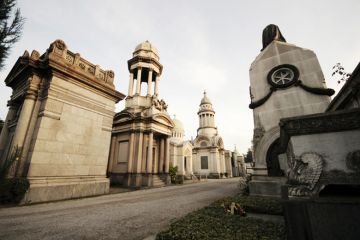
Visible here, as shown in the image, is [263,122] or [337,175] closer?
[337,175]

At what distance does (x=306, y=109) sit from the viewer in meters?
7.13

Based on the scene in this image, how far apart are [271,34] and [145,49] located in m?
15.7

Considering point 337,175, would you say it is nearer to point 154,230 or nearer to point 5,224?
point 154,230

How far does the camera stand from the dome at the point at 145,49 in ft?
→ 69.2

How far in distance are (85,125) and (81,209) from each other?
5.42 meters

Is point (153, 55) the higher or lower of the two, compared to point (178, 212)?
higher

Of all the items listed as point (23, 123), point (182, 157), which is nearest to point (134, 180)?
point (23, 123)

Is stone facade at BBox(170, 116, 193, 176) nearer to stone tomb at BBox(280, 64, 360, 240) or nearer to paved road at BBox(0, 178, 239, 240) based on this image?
paved road at BBox(0, 178, 239, 240)

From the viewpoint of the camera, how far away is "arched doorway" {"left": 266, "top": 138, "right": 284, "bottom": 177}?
736cm

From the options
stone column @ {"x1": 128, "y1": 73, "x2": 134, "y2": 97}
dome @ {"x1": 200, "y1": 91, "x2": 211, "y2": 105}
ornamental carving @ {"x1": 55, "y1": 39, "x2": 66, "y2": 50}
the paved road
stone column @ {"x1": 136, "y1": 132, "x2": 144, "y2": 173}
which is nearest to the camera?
the paved road

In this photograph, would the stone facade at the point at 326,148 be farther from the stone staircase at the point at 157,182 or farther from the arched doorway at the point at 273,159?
the stone staircase at the point at 157,182

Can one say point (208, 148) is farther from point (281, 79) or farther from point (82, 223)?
point (82, 223)

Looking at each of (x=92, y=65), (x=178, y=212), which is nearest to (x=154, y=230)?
(x=178, y=212)

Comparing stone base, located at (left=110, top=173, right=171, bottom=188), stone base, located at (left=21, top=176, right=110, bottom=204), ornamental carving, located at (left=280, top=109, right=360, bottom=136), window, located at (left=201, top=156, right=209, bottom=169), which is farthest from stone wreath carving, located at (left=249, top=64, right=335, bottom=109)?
window, located at (left=201, top=156, right=209, bottom=169)
